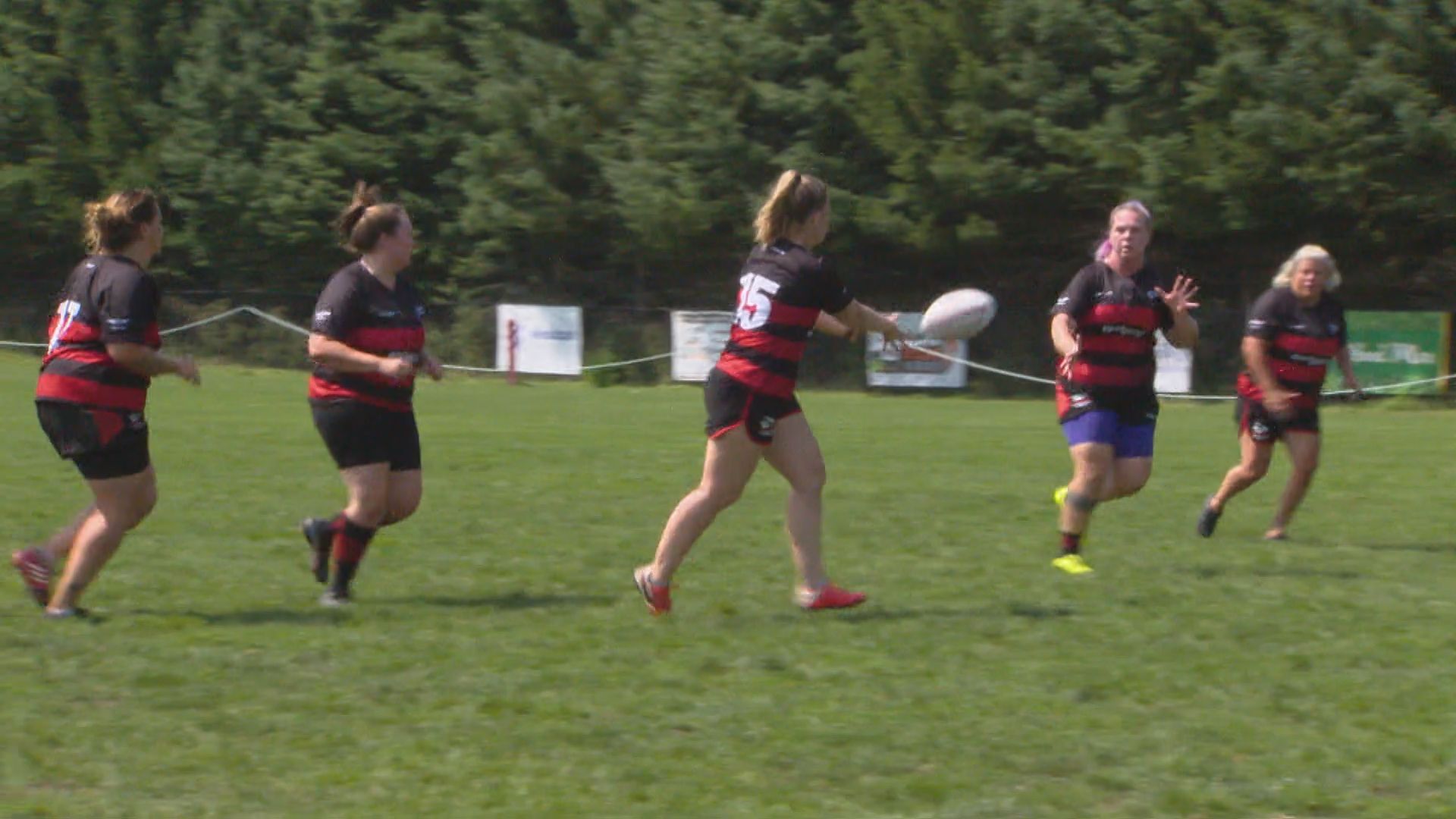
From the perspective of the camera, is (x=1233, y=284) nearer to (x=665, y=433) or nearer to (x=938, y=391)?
(x=938, y=391)

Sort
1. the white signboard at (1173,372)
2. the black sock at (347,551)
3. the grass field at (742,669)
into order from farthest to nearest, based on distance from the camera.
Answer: the white signboard at (1173,372)
the black sock at (347,551)
the grass field at (742,669)

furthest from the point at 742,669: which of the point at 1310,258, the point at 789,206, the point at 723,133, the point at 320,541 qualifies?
the point at 723,133

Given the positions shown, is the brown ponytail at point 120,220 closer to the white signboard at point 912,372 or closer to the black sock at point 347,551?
the black sock at point 347,551

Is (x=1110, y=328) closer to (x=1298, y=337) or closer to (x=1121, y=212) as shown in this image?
(x=1121, y=212)

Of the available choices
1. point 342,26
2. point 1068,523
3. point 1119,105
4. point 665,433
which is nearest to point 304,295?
point 342,26

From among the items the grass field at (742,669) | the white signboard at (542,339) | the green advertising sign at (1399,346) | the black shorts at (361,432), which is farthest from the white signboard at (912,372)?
the black shorts at (361,432)

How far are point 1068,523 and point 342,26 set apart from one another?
30.9 meters

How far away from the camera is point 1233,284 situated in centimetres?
3222

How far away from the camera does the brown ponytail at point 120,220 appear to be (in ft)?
24.4

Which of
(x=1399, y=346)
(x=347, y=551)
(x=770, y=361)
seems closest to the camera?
(x=770, y=361)

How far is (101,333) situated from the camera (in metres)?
7.38

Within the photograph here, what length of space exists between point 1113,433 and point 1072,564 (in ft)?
2.09

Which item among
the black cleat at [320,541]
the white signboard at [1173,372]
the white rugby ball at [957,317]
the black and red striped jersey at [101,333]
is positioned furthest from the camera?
the white signboard at [1173,372]

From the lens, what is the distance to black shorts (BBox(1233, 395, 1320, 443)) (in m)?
10.5
